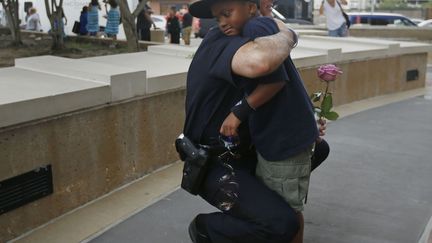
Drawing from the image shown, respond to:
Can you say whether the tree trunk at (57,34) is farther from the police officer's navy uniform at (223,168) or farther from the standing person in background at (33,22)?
the standing person in background at (33,22)

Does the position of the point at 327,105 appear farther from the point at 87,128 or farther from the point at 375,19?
the point at 375,19

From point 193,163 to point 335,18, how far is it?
368 inches

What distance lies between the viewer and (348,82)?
26.7 ft

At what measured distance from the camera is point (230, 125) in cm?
250

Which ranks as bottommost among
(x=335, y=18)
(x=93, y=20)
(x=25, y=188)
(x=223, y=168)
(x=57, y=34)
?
(x=25, y=188)

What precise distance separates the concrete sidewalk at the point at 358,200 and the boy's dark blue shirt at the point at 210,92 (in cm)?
116

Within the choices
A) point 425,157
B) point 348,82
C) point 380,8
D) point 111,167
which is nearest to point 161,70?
point 111,167

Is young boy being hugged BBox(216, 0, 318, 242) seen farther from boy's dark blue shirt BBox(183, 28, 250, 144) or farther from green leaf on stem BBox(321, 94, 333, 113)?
green leaf on stem BBox(321, 94, 333, 113)

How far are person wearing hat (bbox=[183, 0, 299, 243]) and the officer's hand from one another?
0.34ft

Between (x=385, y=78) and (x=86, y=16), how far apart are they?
8812 mm

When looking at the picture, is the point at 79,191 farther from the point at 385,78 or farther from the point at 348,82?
the point at 385,78

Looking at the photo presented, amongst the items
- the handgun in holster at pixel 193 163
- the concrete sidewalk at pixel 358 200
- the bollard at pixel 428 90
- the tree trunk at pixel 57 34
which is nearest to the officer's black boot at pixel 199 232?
the handgun in holster at pixel 193 163

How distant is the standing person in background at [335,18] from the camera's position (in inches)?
433

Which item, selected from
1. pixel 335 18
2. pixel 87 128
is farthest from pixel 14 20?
pixel 87 128
